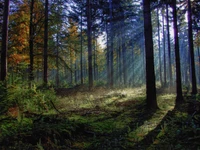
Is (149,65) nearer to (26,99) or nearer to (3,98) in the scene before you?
(26,99)

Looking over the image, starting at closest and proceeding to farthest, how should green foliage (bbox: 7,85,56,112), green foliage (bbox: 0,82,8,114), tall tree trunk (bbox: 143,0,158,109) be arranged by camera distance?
green foliage (bbox: 0,82,8,114) < green foliage (bbox: 7,85,56,112) < tall tree trunk (bbox: 143,0,158,109)

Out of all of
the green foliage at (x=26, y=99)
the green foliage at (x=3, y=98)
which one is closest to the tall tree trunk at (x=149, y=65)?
the green foliage at (x=26, y=99)

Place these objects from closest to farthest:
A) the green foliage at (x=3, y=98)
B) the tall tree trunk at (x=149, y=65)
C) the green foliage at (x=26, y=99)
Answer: the green foliage at (x=3, y=98) < the green foliage at (x=26, y=99) < the tall tree trunk at (x=149, y=65)

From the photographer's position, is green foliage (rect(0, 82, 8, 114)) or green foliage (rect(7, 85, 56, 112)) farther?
green foliage (rect(7, 85, 56, 112))

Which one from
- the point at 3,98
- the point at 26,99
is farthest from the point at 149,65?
the point at 3,98

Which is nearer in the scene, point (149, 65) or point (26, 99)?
point (26, 99)

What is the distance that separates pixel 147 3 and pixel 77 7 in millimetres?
18629

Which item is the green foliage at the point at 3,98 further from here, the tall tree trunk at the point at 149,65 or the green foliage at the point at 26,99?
the tall tree trunk at the point at 149,65

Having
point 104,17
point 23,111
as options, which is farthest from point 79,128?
point 104,17

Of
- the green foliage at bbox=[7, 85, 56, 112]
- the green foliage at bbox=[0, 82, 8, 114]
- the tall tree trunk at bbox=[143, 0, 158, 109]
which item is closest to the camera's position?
the green foliage at bbox=[0, 82, 8, 114]

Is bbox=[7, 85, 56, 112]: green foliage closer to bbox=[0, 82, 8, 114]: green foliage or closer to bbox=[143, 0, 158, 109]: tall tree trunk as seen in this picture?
bbox=[0, 82, 8, 114]: green foliage

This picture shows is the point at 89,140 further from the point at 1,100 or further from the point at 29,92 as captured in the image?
the point at 29,92

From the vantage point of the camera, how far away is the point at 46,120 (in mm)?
4379

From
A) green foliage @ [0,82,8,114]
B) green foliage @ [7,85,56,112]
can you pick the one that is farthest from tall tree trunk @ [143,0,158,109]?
green foliage @ [0,82,8,114]
